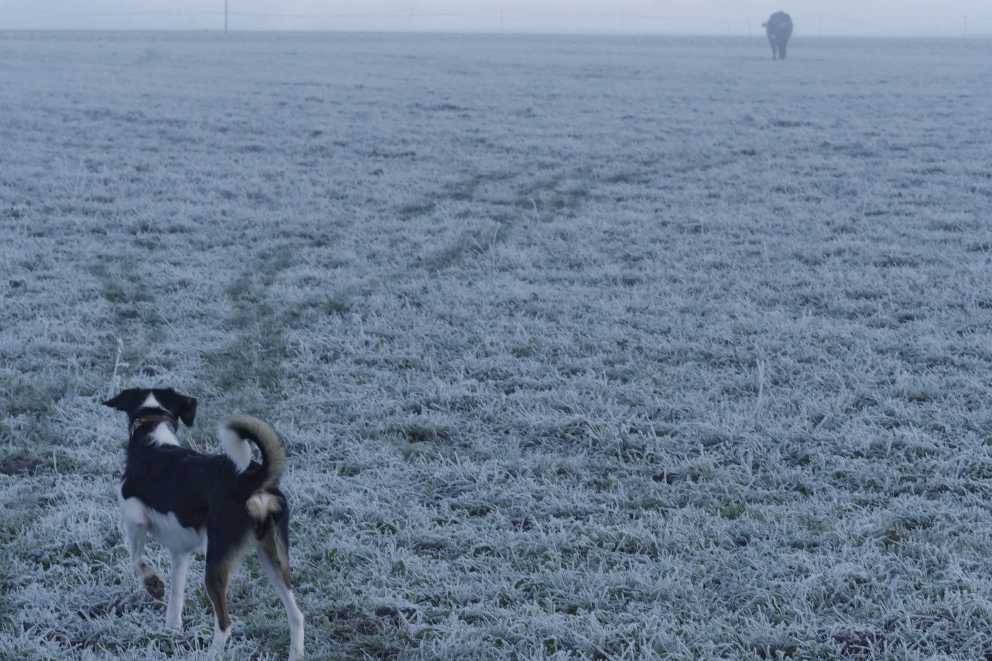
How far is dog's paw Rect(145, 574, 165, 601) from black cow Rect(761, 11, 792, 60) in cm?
4666

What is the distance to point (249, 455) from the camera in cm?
371

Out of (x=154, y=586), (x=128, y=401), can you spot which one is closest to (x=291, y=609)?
(x=154, y=586)

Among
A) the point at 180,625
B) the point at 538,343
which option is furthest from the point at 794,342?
the point at 180,625

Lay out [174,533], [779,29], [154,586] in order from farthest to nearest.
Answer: [779,29] → [154,586] → [174,533]

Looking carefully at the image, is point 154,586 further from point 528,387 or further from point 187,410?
point 528,387

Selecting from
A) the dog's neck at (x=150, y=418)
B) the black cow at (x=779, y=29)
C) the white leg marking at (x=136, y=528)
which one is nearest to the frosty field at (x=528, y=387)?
the white leg marking at (x=136, y=528)

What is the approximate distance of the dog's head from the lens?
180 inches

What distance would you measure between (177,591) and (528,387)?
3.45 meters

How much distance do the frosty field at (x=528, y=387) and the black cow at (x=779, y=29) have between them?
3096 centimetres

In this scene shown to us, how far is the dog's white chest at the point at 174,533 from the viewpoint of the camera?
3930 mm

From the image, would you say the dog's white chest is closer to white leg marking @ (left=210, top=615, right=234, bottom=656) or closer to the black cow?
white leg marking @ (left=210, top=615, right=234, bottom=656)

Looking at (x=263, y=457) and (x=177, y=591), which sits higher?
(x=263, y=457)

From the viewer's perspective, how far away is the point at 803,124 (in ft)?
73.6

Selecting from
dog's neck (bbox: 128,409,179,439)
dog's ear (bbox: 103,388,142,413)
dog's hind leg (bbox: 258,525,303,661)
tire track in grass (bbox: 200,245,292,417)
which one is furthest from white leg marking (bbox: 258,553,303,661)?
tire track in grass (bbox: 200,245,292,417)
